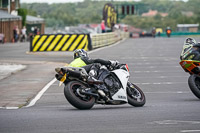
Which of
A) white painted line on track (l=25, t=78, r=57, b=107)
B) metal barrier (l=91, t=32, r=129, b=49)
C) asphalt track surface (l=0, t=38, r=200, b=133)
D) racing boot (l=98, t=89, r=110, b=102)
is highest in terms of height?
racing boot (l=98, t=89, r=110, b=102)

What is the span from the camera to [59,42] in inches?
1528

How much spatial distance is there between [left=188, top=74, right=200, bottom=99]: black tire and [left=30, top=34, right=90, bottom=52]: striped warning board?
24.7m

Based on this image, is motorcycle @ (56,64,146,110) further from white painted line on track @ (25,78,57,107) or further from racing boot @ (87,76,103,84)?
white painted line on track @ (25,78,57,107)

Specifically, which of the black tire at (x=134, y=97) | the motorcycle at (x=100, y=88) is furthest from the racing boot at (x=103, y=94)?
the black tire at (x=134, y=97)

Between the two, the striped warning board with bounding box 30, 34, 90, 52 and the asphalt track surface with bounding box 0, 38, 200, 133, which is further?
the striped warning board with bounding box 30, 34, 90, 52

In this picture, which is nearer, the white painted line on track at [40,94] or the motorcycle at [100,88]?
the motorcycle at [100,88]

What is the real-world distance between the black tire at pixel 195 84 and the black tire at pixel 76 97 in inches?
110

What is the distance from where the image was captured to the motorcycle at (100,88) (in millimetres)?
11812

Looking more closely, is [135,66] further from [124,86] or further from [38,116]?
[38,116]

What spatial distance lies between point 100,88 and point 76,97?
730 millimetres

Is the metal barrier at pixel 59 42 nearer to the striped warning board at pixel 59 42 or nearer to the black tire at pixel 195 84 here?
the striped warning board at pixel 59 42

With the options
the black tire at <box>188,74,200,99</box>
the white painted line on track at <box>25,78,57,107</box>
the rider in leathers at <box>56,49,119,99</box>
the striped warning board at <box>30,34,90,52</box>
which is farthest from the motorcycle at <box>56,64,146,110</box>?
the striped warning board at <box>30,34,90,52</box>

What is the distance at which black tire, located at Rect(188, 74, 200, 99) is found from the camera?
13.8m

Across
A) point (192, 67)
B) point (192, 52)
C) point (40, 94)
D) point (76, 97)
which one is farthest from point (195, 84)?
point (40, 94)
